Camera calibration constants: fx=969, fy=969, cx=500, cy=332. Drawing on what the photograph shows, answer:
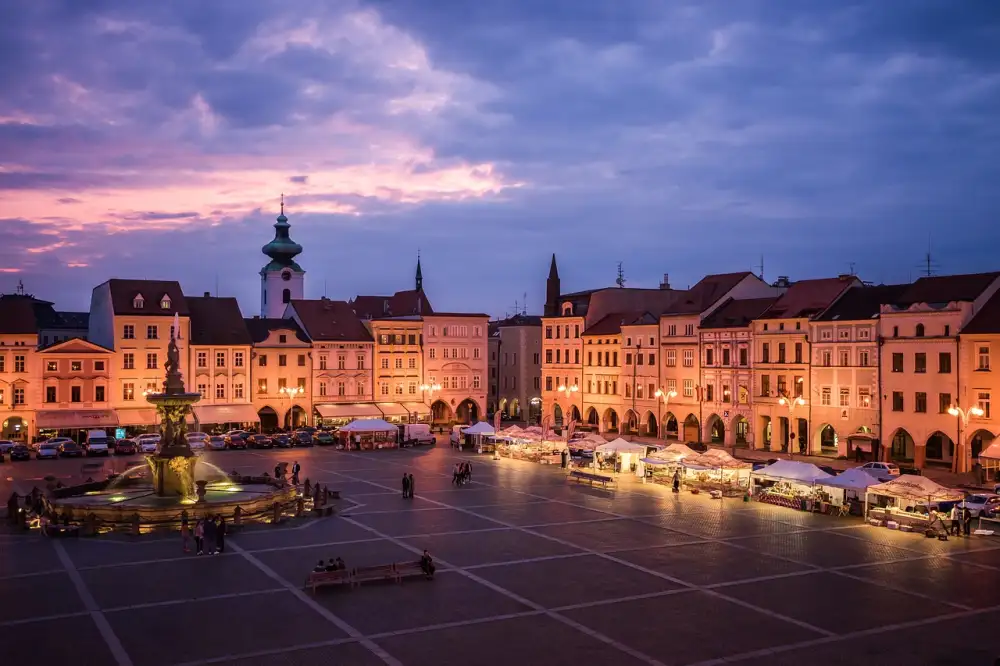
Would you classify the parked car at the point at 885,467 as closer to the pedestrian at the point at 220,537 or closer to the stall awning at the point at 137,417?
the pedestrian at the point at 220,537

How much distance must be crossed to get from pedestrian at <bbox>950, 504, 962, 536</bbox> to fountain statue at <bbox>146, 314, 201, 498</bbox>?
29853 millimetres

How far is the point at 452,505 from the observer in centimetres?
4184

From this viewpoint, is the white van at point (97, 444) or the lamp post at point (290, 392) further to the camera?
the lamp post at point (290, 392)

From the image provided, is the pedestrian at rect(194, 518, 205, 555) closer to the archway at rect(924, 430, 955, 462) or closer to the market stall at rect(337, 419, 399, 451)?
the market stall at rect(337, 419, 399, 451)

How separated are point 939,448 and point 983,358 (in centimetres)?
869

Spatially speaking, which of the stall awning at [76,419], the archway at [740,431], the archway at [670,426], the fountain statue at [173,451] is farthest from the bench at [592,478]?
the stall awning at [76,419]

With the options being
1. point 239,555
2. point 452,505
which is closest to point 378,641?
point 239,555

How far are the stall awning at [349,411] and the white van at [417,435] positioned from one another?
8520 mm

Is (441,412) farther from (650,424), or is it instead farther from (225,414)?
(225,414)

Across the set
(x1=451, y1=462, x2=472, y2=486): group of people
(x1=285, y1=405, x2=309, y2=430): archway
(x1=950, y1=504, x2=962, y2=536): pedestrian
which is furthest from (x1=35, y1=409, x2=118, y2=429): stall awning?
(x1=950, y1=504, x2=962, y2=536): pedestrian

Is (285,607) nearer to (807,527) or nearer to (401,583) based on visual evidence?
(401,583)

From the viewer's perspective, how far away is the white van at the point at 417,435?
231 ft

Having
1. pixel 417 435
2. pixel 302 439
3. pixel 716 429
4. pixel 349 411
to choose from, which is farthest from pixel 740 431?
pixel 302 439

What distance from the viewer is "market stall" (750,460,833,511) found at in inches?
1639
